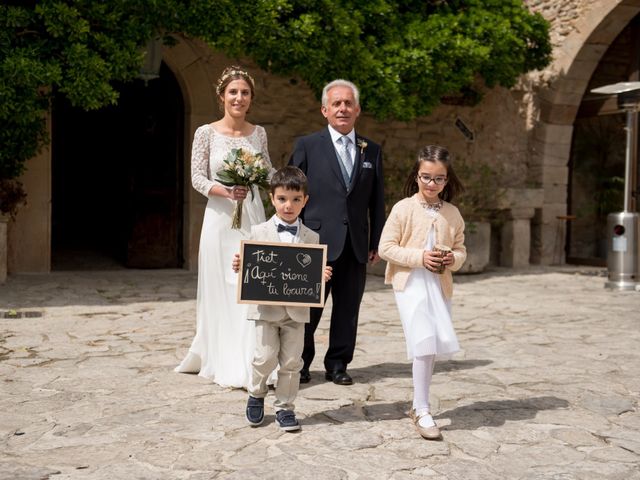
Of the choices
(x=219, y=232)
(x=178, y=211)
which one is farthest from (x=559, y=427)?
(x=178, y=211)

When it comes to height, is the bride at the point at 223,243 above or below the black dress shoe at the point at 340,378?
above

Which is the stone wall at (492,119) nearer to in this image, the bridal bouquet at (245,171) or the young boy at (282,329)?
the bridal bouquet at (245,171)

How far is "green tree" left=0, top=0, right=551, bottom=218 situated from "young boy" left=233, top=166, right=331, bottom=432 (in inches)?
181

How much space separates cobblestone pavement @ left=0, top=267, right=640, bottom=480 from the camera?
301 centimetres

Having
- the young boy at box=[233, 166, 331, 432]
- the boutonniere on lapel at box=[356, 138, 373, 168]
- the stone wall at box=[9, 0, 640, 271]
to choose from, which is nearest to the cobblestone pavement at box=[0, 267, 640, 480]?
the young boy at box=[233, 166, 331, 432]

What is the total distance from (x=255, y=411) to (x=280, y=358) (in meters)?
0.26

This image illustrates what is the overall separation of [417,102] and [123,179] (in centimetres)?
392

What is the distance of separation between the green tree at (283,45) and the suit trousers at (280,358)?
4762mm

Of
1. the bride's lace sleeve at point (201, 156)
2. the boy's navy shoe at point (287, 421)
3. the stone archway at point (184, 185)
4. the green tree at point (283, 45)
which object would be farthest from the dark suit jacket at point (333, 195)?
the stone archway at point (184, 185)

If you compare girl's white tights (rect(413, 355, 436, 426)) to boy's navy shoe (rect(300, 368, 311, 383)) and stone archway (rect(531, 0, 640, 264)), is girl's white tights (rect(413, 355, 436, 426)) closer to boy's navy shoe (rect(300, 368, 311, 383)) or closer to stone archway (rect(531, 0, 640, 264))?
boy's navy shoe (rect(300, 368, 311, 383))

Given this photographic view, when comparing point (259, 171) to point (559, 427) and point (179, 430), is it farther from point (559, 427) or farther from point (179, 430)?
point (559, 427)

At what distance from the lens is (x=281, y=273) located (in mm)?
3367

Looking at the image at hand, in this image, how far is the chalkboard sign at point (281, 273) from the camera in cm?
338

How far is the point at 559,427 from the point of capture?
357 cm
